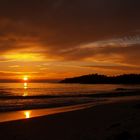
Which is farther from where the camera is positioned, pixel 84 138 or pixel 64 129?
pixel 64 129

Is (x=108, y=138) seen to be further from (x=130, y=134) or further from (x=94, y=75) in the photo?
(x=94, y=75)

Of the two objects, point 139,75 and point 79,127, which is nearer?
point 79,127

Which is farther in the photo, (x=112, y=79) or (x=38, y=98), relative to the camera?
(x=112, y=79)

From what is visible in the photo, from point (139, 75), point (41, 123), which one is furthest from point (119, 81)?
point (41, 123)

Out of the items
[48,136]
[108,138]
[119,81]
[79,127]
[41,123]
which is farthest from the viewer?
[119,81]

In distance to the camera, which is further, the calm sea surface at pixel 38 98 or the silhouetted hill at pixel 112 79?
the silhouetted hill at pixel 112 79

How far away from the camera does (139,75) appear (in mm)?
164750

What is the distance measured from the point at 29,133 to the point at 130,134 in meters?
4.43

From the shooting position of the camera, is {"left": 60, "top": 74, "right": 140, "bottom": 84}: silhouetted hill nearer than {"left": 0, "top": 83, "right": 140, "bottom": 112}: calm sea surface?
No

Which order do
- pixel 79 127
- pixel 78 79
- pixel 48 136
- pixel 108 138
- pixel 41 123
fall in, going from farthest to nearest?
pixel 78 79, pixel 41 123, pixel 79 127, pixel 48 136, pixel 108 138

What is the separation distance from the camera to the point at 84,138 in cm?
1036

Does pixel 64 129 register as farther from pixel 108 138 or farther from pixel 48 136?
pixel 108 138

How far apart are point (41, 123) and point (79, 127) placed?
8.11ft

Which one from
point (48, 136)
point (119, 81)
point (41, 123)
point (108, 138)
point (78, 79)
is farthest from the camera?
point (78, 79)
